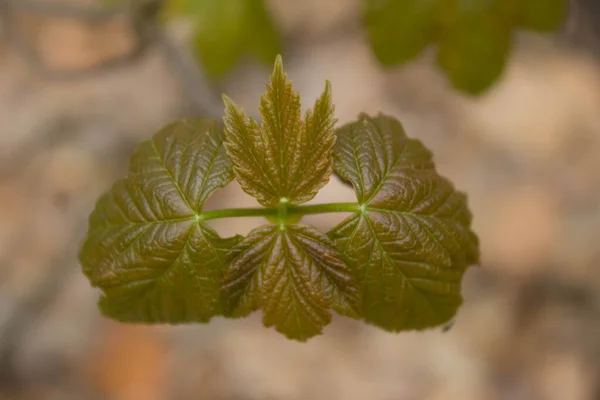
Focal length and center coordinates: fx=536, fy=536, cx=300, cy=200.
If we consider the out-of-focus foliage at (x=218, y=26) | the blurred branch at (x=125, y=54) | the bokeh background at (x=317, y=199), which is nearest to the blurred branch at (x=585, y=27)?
the bokeh background at (x=317, y=199)

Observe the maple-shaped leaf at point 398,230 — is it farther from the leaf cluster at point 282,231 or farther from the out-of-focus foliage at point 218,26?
the out-of-focus foliage at point 218,26

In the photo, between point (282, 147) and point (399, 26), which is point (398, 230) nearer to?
point (282, 147)

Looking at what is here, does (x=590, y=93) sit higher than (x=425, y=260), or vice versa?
(x=590, y=93)


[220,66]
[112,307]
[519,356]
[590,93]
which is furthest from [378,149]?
[590,93]

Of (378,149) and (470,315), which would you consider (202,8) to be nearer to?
(378,149)

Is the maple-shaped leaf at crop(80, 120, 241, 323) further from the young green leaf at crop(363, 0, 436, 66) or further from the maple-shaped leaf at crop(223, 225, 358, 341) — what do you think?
the young green leaf at crop(363, 0, 436, 66)
